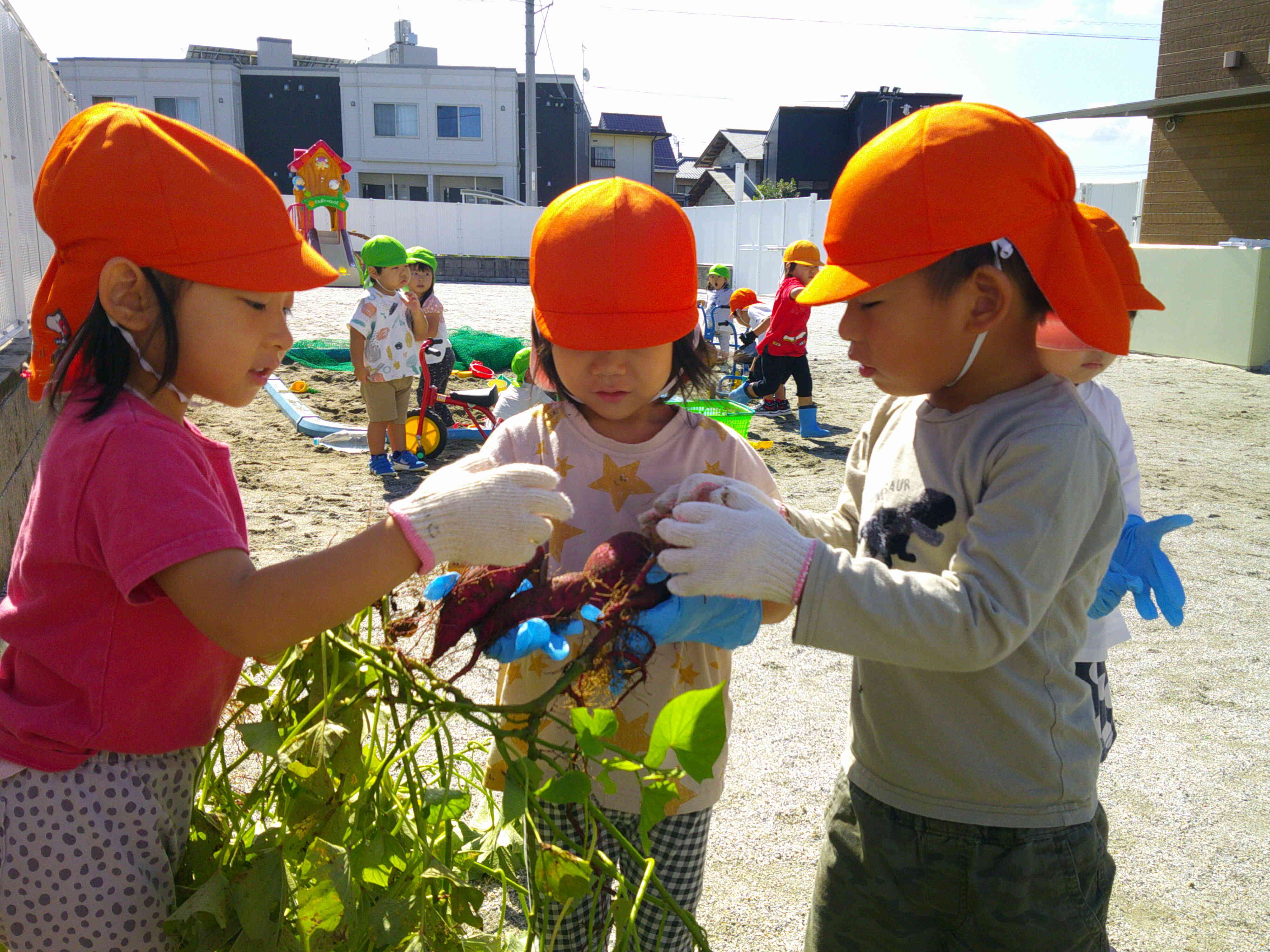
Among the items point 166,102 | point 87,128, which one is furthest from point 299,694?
point 166,102

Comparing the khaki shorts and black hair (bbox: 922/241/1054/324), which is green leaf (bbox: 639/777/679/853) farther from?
the khaki shorts

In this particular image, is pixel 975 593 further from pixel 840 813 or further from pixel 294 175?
pixel 294 175

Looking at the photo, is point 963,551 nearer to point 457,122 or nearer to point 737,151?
point 457,122

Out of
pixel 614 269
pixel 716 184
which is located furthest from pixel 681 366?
pixel 716 184

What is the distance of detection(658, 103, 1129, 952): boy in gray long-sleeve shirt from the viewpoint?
122cm

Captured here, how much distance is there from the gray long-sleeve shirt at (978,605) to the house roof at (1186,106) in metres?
12.7

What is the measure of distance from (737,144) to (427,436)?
41.1 meters

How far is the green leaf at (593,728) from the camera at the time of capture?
106cm

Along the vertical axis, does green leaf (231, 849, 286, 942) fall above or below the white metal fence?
below

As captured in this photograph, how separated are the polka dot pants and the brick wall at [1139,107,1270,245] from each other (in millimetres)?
15425

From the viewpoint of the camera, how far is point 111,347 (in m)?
1.21

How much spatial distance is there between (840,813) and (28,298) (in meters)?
5.43

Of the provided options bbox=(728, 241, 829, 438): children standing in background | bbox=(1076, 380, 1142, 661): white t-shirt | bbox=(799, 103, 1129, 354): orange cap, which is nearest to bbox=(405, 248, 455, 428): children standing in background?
bbox=(728, 241, 829, 438): children standing in background

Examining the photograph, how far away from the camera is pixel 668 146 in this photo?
53125 millimetres
